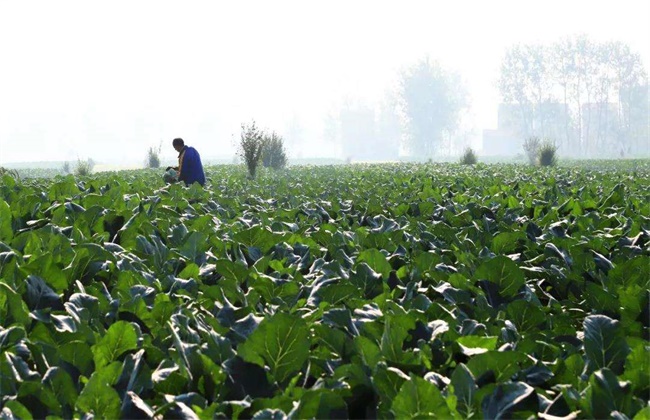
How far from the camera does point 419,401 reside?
53.2 inches

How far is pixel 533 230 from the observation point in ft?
14.4

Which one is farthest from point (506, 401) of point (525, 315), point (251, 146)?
point (251, 146)

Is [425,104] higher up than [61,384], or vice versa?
[425,104]

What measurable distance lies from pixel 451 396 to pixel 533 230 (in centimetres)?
320

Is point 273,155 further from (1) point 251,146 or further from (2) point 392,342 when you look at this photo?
(2) point 392,342

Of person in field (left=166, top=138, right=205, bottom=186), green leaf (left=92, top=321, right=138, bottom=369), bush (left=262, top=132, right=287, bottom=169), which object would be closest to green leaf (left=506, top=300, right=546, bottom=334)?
green leaf (left=92, top=321, right=138, bottom=369)

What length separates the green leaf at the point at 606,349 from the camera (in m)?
1.84

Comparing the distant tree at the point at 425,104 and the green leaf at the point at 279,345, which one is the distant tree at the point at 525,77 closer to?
the distant tree at the point at 425,104

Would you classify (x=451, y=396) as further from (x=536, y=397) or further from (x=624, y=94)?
(x=624, y=94)

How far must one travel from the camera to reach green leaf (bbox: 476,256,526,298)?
256 centimetres

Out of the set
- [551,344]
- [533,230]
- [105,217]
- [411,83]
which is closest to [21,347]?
[551,344]

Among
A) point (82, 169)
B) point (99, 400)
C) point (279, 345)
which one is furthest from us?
point (82, 169)

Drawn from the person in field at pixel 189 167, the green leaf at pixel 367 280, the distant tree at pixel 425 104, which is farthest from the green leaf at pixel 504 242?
the distant tree at pixel 425 104

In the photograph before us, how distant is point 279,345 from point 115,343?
47cm
